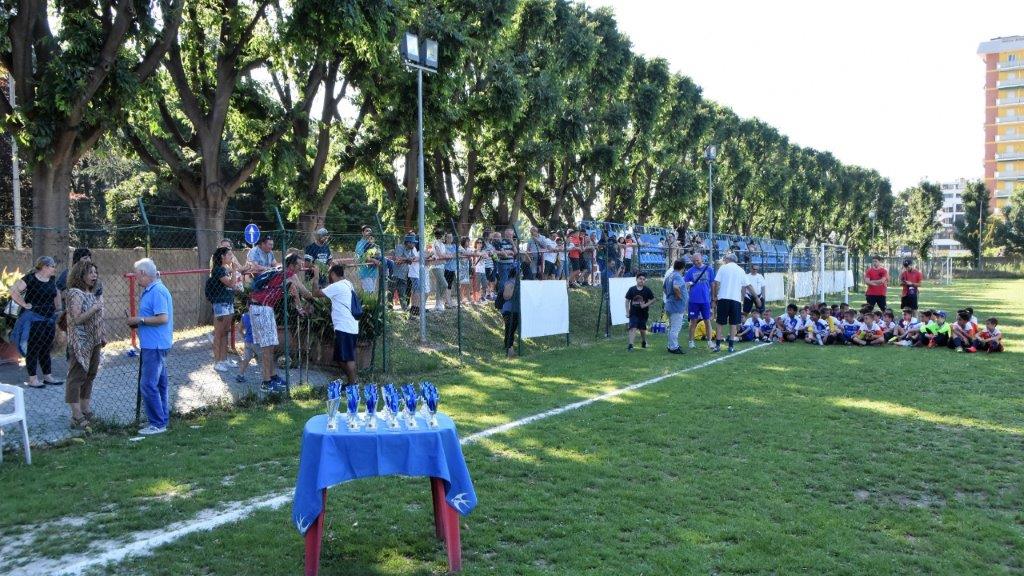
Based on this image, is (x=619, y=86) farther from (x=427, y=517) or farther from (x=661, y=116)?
(x=427, y=517)

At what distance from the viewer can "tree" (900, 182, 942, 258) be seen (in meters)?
87.6

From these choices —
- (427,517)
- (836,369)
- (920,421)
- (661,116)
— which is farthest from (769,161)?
(427,517)

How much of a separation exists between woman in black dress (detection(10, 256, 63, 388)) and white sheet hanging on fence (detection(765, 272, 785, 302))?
22967mm

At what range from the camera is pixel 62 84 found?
12.3 m

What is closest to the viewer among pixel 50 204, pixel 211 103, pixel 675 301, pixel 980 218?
pixel 50 204

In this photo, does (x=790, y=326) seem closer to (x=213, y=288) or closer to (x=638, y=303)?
(x=638, y=303)

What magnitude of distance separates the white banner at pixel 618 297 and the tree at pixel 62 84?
426 inches

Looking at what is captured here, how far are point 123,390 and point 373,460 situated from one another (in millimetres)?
7751

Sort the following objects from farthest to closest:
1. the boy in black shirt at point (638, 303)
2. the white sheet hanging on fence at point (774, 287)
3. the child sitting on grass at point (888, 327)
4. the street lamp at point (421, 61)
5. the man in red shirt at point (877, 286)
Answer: the white sheet hanging on fence at point (774, 287) < the man in red shirt at point (877, 286) < the child sitting on grass at point (888, 327) < the boy in black shirt at point (638, 303) < the street lamp at point (421, 61)

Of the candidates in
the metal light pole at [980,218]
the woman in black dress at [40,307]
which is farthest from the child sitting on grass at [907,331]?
the metal light pole at [980,218]

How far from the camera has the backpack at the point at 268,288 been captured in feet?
35.7

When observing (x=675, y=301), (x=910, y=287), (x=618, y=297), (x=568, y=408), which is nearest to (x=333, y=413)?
(x=568, y=408)

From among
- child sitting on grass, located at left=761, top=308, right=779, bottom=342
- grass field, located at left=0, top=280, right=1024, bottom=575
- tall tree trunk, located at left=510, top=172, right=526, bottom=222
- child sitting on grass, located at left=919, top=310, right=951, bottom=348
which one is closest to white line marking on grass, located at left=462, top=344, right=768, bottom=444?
grass field, located at left=0, top=280, right=1024, bottom=575

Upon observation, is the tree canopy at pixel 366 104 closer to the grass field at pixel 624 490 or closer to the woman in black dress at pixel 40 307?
the woman in black dress at pixel 40 307
